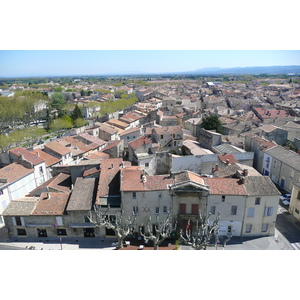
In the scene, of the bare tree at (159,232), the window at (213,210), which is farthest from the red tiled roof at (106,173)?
the window at (213,210)

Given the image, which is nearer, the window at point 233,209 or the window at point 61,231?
the window at point 233,209

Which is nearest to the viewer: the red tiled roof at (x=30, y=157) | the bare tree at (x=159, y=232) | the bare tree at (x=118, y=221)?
the bare tree at (x=159, y=232)

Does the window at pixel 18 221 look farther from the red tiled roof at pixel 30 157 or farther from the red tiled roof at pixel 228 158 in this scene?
the red tiled roof at pixel 228 158

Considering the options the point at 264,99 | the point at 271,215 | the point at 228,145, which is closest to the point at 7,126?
the point at 228,145

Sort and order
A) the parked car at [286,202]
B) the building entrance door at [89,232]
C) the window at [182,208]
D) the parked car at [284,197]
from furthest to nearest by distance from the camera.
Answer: the parked car at [284,197], the parked car at [286,202], the building entrance door at [89,232], the window at [182,208]

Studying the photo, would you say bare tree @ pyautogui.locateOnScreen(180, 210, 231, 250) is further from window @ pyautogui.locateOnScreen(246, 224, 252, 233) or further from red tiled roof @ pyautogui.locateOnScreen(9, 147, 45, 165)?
red tiled roof @ pyautogui.locateOnScreen(9, 147, 45, 165)

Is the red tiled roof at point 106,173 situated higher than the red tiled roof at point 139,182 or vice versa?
the red tiled roof at point 139,182

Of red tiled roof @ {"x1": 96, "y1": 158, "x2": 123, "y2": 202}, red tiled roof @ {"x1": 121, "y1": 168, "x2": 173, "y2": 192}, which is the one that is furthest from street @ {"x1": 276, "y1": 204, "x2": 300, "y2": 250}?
red tiled roof @ {"x1": 96, "y1": 158, "x2": 123, "y2": 202}

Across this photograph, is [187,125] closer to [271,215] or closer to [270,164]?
[270,164]

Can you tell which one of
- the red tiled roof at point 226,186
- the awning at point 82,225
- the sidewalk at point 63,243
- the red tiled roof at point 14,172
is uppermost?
the red tiled roof at point 226,186

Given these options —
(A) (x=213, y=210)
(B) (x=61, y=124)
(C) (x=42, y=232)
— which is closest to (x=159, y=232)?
(A) (x=213, y=210)

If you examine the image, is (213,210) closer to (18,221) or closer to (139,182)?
(139,182)
